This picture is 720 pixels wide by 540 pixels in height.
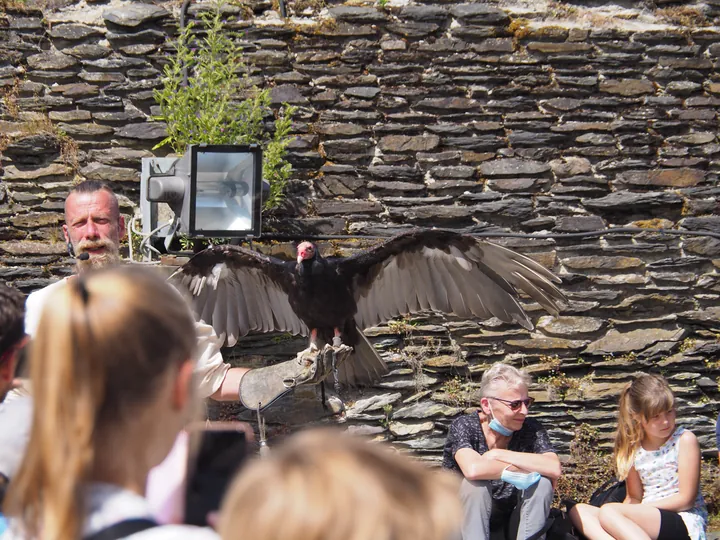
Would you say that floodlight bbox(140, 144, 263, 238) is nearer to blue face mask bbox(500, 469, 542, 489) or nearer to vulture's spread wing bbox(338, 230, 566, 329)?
vulture's spread wing bbox(338, 230, 566, 329)

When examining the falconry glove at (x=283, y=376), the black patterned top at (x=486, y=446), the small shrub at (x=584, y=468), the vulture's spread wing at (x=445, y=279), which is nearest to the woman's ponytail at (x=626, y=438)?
the black patterned top at (x=486, y=446)

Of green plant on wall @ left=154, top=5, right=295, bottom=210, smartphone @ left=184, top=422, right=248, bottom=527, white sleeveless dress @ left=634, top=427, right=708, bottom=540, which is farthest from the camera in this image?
green plant on wall @ left=154, top=5, right=295, bottom=210

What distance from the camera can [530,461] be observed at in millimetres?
3539

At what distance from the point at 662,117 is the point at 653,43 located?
19.8 inches

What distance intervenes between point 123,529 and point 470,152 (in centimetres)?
433

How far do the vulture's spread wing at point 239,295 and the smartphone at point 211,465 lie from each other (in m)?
2.99

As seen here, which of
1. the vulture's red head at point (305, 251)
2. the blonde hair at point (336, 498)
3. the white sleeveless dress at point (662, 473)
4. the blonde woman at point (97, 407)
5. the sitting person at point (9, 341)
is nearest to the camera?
the blonde hair at point (336, 498)

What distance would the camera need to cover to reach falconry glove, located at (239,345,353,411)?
9.27 feet

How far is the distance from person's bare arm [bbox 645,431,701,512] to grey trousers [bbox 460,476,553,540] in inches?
20.3

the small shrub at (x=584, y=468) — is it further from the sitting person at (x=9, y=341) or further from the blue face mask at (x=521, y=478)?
the sitting person at (x=9, y=341)

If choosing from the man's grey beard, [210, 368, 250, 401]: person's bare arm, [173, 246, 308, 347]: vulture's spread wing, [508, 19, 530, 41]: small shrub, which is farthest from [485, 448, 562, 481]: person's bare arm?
[508, 19, 530, 41]: small shrub

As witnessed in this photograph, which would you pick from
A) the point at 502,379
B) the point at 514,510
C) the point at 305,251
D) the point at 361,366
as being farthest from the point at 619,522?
the point at 305,251

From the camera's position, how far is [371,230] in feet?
16.2

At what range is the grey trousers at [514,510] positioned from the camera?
3.46 metres
